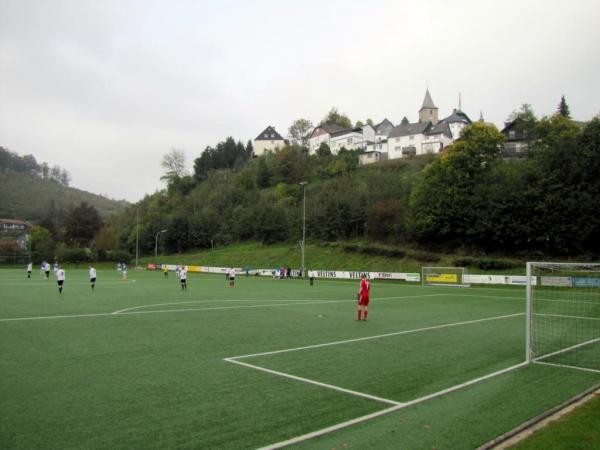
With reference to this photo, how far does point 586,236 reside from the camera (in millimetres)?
47125

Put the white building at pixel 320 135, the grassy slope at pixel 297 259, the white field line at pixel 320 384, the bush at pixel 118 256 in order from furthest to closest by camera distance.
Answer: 1. the white building at pixel 320 135
2. the bush at pixel 118 256
3. the grassy slope at pixel 297 259
4. the white field line at pixel 320 384

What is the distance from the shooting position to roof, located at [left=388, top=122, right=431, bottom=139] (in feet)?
347

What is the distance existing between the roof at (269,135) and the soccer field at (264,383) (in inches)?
5274

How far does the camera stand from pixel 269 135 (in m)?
149

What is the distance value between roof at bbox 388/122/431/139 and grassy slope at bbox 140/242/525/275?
44614 mm

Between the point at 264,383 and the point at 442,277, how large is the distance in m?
39.9

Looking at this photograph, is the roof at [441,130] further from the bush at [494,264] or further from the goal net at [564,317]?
the goal net at [564,317]

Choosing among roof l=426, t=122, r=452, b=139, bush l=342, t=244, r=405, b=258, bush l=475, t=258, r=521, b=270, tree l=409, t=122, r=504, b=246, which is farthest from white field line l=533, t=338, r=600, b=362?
roof l=426, t=122, r=452, b=139

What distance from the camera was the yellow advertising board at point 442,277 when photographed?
150ft

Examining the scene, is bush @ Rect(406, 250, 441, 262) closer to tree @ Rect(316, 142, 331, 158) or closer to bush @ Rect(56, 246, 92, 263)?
bush @ Rect(56, 246, 92, 263)

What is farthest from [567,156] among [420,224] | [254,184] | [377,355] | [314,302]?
[254,184]

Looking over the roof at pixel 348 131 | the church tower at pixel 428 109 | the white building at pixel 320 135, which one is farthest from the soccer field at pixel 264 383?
the white building at pixel 320 135

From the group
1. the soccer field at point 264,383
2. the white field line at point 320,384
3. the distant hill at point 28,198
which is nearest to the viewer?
the soccer field at point 264,383

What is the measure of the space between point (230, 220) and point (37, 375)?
308 feet
